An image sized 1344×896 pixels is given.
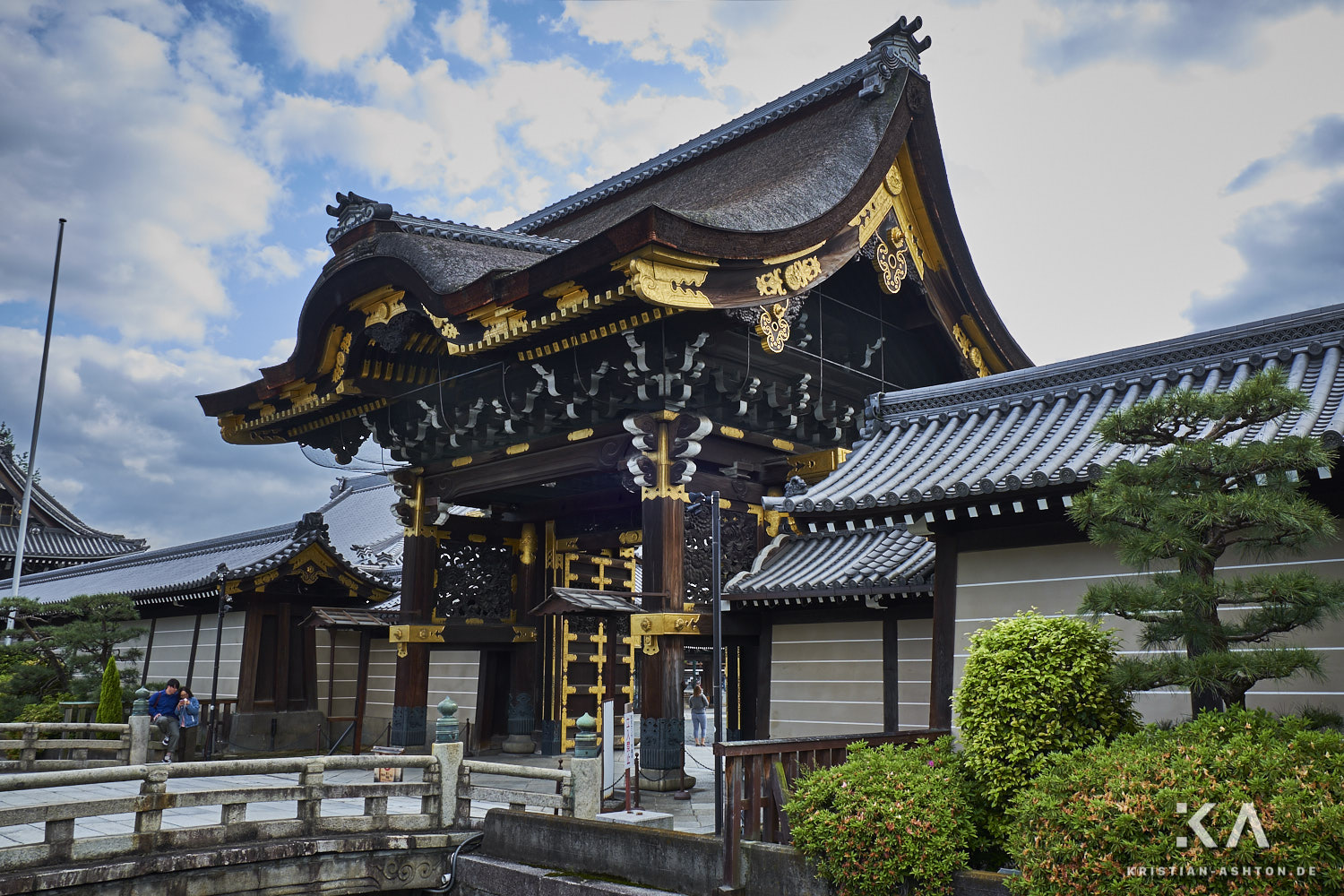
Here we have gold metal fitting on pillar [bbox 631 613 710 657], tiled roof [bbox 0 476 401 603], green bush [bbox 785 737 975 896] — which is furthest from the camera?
tiled roof [bbox 0 476 401 603]

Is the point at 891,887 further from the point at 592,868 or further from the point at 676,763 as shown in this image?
the point at 676,763

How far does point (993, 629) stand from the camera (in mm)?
7254

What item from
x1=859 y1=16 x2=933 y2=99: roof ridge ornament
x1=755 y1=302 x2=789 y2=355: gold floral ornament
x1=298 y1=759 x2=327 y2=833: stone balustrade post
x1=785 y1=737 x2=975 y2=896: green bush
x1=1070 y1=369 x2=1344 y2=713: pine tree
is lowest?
x1=298 y1=759 x2=327 y2=833: stone balustrade post

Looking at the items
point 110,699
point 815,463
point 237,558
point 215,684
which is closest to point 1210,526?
point 815,463

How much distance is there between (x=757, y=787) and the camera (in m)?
7.65

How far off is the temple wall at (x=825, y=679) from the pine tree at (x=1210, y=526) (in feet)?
16.3

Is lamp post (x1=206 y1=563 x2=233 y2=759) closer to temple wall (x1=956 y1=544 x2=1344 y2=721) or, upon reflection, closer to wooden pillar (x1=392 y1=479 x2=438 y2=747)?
wooden pillar (x1=392 y1=479 x2=438 y2=747)

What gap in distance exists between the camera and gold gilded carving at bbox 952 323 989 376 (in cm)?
1569

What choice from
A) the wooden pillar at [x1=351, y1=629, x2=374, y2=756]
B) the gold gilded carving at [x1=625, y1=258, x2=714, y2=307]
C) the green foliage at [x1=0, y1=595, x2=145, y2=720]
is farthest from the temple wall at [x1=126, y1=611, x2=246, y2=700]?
the gold gilded carving at [x1=625, y1=258, x2=714, y2=307]

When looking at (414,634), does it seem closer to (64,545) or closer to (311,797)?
(311,797)

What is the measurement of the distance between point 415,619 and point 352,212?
21.3 ft

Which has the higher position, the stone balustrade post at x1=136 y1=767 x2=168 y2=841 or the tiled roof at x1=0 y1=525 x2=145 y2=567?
the tiled roof at x1=0 y1=525 x2=145 y2=567

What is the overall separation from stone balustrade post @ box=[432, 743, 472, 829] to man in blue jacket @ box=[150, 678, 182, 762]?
8.13 m

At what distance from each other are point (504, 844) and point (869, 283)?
937 cm
